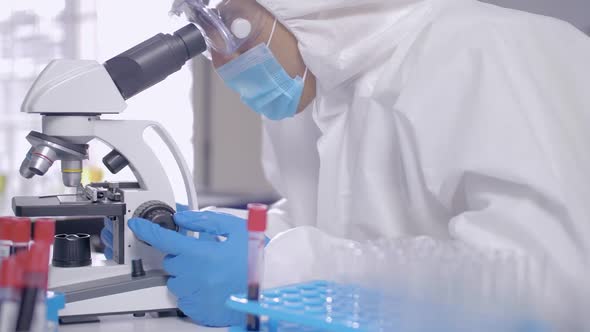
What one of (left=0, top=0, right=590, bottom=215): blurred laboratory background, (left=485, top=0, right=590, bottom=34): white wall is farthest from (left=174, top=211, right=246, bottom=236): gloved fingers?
(left=0, top=0, right=590, bottom=215): blurred laboratory background

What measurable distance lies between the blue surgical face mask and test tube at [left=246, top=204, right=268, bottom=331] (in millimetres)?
694

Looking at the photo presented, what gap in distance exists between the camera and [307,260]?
4.59ft

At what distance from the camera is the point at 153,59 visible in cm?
143

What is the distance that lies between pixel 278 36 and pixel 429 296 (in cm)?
85

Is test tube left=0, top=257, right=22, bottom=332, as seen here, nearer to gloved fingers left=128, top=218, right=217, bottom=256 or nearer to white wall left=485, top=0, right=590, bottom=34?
gloved fingers left=128, top=218, right=217, bottom=256

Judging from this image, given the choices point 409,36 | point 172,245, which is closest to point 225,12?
point 409,36

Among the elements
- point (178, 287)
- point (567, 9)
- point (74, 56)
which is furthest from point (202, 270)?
point (74, 56)

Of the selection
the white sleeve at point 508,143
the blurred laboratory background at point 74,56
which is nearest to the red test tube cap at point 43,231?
the white sleeve at point 508,143

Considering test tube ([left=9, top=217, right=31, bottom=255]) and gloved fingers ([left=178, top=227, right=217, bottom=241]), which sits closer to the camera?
test tube ([left=9, top=217, right=31, bottom=255])

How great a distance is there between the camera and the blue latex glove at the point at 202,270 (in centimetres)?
126

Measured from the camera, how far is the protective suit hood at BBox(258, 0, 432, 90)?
4.95 feet

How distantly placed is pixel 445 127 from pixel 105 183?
68 cm

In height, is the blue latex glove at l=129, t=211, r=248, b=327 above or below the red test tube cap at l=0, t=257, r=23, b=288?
below

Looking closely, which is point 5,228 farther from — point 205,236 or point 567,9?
point 567,9
